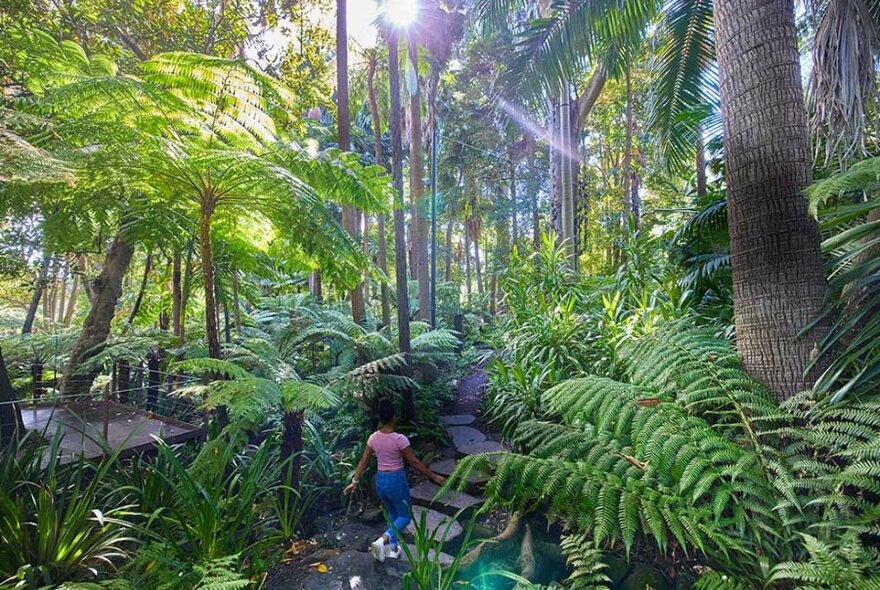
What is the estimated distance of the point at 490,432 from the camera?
15.5 ft

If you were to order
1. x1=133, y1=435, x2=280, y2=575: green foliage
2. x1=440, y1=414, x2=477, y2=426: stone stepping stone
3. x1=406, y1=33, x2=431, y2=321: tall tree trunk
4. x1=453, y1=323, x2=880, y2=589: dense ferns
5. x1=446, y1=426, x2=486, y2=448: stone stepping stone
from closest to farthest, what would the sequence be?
x1=453, y1=323, x2=880, y2=589: dense ferns < x1=133, y1=435, x2=280, y2=575: green foliage < x1=446, y1=426, x2=486, y2=448: stone stepping stone < x1=440, y1=414, x2=477, y2=426: stone stepping stone < x1=406, y1=33, x2=431, y2=321: tall tree trunk

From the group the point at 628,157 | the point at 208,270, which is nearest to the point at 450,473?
the point at 208,270

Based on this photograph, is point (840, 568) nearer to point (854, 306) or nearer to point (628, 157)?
point (854, 306)

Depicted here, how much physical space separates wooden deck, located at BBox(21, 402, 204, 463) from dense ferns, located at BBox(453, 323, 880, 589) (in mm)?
3265

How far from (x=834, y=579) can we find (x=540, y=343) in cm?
272

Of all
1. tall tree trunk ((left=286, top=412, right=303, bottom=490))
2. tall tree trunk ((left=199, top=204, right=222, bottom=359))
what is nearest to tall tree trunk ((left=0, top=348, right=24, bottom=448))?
tall tree trunk ((left=199, top=204, right=222, bottom=359))

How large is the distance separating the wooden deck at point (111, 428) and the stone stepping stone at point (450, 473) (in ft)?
7.53

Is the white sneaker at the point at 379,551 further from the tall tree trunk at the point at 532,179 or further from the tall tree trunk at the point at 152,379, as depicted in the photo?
the tall tree trunk at the point at 532,179

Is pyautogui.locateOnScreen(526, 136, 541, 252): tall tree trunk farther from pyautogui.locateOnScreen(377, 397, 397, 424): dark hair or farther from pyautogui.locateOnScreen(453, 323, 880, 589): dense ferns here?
pyautogui.locateOnScreen(453, 323, 880, 589): dense ferns

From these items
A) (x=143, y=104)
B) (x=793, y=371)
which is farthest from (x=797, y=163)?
(x=143, y=104)

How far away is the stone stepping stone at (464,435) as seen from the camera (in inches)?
177

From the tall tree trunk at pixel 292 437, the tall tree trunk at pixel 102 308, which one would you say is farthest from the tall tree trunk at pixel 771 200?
the tall tree trunk at pixel 102 308

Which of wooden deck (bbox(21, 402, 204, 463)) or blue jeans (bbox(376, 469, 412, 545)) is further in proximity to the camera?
wooden deck (bbox(21, 402, 204, 463))

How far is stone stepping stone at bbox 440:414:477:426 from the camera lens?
5.13 metres
